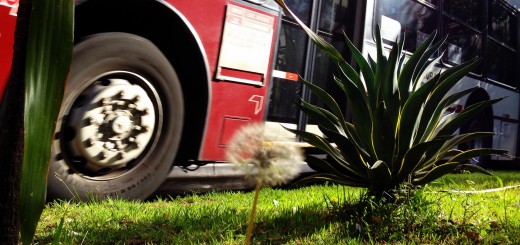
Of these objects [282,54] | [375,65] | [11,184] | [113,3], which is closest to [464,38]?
[282,54]

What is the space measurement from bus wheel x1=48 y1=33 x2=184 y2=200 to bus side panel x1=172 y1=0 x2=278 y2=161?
268 mm

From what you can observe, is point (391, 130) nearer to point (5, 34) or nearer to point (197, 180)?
point (197, 180)

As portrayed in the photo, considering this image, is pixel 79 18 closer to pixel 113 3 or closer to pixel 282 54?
pixel 113 3

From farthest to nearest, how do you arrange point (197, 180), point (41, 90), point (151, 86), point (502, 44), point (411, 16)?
point (502, 44)
point (411, 16)
point (197, 180)
point (151, 86)
point (41, 90)

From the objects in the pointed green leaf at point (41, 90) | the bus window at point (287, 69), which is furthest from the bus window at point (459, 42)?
the pointed green leaf at point (41, 90)

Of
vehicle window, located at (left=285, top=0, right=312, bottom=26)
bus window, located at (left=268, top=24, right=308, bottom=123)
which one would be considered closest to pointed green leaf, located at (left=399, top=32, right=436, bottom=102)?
bus window, located at (left=268, top=24, right=308, bottom=123)

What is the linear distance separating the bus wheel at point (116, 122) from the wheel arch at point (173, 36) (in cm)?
14

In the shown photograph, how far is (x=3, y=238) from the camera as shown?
1104mm

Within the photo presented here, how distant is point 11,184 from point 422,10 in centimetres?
585

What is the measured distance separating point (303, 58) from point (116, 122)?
6.50ft

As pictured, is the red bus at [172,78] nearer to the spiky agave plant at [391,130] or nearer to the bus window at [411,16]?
the bus window at [411,16]

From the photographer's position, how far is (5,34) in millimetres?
2736

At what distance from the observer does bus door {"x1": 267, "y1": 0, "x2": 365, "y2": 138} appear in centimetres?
435

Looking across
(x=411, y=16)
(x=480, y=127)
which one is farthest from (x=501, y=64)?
(x=411, y=16)
